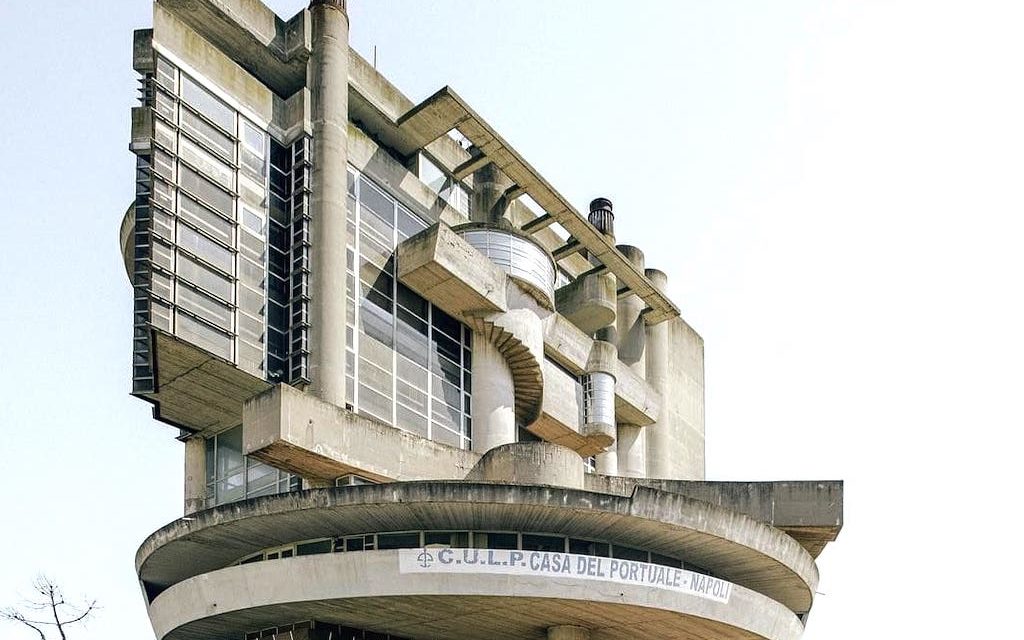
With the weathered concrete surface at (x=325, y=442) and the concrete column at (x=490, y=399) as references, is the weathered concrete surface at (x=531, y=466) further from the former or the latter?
the concrete column at (x=490, y=399)

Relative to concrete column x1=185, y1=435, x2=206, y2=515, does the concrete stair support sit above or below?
above

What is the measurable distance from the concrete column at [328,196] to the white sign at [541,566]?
7515 millimetres

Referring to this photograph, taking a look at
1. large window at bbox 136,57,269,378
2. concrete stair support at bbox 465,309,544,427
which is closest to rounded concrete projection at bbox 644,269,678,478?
concrete stair support at bbox 465,309,544,427

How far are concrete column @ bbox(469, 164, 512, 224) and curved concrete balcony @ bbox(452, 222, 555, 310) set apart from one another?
228 cm

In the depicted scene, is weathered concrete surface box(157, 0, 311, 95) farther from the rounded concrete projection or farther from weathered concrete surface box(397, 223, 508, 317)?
the rounded concrete projection

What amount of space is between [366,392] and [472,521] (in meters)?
8.73

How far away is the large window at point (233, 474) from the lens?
47250mm

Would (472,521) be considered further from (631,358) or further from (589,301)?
(631,358)

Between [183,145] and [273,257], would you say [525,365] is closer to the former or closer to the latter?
[273,257]

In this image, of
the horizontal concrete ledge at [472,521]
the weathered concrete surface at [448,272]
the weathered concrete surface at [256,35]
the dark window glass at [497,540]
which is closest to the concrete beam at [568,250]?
the weathered concrete surface at [448,272]

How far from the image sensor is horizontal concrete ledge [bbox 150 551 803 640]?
128 feet

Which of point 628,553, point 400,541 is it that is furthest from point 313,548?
point 628,553

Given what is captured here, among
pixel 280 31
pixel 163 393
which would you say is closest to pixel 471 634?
pixel 163 393

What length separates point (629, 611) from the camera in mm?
40750
